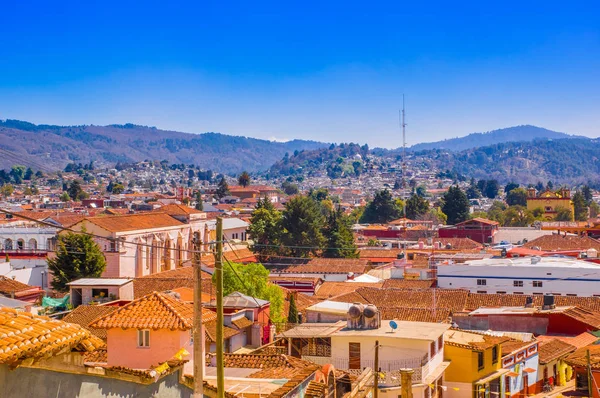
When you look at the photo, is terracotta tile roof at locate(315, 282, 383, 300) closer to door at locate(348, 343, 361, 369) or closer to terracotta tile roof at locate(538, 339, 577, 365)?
terracotta tile roof at locate(538, 339, 577, 365)

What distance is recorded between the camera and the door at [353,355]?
874 inches

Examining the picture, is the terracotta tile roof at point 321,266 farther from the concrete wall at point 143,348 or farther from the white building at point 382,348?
the concrete wall at point 143,348

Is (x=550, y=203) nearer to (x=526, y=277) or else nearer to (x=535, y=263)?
(x=535, y=263)

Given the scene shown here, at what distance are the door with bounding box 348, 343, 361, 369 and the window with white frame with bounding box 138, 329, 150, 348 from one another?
981 cm

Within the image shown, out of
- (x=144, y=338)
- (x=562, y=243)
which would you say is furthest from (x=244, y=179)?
(x=144, y=338)

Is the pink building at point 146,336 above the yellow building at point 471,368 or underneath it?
above

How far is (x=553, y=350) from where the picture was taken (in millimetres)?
27766

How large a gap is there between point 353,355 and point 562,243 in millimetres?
49437

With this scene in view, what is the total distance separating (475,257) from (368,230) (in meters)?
40.7

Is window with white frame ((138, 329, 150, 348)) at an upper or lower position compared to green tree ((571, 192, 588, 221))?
upper

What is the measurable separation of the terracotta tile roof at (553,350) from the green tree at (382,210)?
8861 centimetres

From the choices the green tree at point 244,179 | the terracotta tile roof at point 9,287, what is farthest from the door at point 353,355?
the green tree at point 244,179

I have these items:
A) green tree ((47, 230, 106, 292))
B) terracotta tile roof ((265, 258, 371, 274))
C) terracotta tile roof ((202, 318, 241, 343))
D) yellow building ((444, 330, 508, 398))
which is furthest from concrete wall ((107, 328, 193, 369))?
terracotta tile roof ((265, 258, 371, 274))

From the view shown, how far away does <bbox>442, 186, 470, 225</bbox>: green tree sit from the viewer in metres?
112
